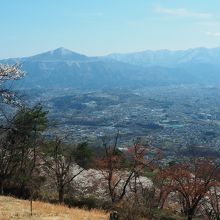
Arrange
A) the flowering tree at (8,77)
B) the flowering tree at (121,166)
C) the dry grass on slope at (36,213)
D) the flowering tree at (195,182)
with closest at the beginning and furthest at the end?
the flowering tree at (8,77), the dry grass on slope at (36,213), the flowering tree at (195,182), the flowering tree at (121,166)

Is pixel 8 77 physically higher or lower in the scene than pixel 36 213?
higher

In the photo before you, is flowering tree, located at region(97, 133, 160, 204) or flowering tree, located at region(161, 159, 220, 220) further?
flowering tree, located at region(97, 133, 160, 204)

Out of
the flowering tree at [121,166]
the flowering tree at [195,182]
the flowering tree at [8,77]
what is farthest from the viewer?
the flowering tree at [121,166]

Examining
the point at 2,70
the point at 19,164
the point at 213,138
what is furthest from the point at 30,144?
the point at 213,138

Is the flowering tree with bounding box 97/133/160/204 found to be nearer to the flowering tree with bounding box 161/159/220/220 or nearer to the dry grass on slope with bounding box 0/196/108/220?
the flowering tree with bounding box 161/159/220/220

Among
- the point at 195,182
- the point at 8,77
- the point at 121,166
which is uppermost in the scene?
the point at 8,77

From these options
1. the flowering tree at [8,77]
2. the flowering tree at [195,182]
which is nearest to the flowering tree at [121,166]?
the flowering tree at [195,182]

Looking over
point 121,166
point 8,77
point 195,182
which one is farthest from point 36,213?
point 121,166

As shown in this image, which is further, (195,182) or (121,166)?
(121,166)

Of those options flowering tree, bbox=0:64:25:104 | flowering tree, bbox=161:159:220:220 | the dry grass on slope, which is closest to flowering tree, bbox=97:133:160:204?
flowering tree, bbox=161:159:220:220

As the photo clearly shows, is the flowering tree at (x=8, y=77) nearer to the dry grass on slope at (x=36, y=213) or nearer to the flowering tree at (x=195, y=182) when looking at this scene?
the dry grass on slope at (x=36, y=213)

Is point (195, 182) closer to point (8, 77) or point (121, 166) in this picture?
point (121, 166)

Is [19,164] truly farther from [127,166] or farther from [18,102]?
[18,102]

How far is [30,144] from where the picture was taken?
44.2 m
